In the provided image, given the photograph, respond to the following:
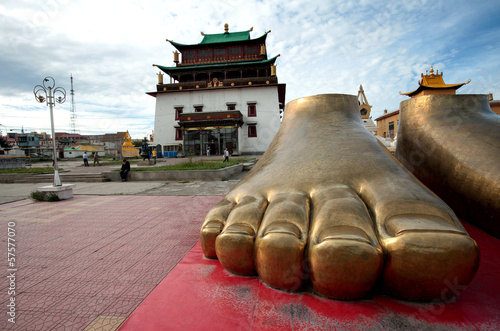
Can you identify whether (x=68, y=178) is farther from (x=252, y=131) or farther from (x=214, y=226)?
(x=252, y=131)

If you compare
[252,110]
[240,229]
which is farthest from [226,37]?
[240,229]

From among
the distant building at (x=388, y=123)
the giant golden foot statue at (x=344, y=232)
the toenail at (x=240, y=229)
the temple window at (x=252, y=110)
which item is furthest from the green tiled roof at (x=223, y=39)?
the toenail at (x=240, y=229)

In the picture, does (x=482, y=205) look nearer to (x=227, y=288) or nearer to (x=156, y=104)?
(x=227, y=288)

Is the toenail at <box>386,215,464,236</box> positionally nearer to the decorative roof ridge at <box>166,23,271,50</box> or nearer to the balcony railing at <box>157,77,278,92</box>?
the balcony railing at <box>157,77,278,92</box>

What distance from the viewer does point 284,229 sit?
1.14 meters

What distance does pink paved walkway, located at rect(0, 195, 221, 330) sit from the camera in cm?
135

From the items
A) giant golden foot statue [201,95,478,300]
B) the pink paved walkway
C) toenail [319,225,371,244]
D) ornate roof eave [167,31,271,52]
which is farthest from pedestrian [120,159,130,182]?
ornate roof eave [167,31,271,52]

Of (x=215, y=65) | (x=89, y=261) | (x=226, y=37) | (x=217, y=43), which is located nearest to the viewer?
(x=89, y=261)

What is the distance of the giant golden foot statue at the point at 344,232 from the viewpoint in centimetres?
97

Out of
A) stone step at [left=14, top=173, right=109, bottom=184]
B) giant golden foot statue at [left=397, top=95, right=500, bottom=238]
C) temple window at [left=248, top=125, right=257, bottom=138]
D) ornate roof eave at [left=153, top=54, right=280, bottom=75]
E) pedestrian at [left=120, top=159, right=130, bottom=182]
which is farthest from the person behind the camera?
ornate roof eave at [left=153, top=54, right=280, bottom=75]

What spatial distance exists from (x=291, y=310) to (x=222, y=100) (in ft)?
86.2

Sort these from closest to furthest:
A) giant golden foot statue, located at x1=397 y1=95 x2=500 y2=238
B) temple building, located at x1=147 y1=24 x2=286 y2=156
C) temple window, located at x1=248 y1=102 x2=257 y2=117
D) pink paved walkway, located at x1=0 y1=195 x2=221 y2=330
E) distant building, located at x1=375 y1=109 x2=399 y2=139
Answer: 1. pink paved walkway, located at x1=0 y1=195 x2=221 y2=330
2. giant golden foot statue, located at x1=397 y1=95 x2=500 y2=238
3. temple building, located at x1=147 y1=24 x2=286 y2=156
4. temple window, located at x1=248 y1=102 x2=257 y2=117
5. distant building, located at x1=375 y1=109 x2=399 y2=139

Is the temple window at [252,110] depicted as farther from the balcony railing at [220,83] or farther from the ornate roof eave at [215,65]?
the ornate roof eave at [215,65]

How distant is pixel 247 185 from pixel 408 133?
1923 millimetres
